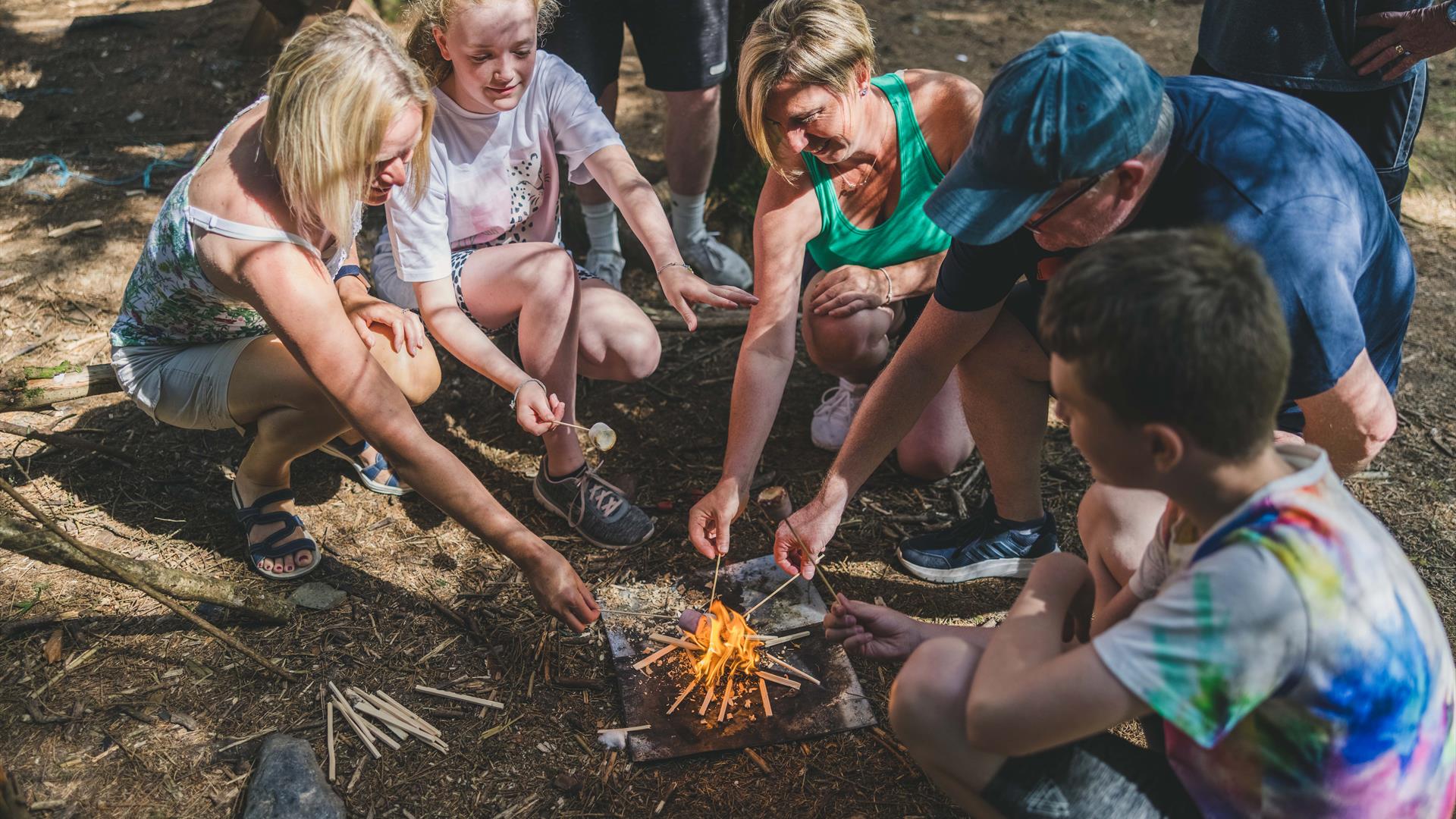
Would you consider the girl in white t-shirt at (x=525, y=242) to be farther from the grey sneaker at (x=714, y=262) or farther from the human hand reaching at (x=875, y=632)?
the grey sneaker at (x=714, y=262)

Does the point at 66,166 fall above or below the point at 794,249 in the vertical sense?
below

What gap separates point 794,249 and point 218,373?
1.83 metres

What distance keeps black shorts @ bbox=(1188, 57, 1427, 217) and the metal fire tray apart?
7.48 ft

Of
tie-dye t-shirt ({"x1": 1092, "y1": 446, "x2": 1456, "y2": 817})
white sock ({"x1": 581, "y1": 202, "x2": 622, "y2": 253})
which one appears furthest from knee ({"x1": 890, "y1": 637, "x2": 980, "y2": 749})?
white sock ({"x1": 581, "y1": 202, "x2": 622, "y2": 253})

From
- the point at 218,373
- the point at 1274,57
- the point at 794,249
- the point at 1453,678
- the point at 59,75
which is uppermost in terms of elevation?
the point at 1274,57

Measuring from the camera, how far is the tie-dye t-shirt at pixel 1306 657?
152 centimetres

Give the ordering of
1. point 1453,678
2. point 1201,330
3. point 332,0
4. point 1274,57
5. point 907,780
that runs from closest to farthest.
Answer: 1. point 1201,330
2. point 1453,678
3. point 907,780
4. point 1274,57
5. point 332,0

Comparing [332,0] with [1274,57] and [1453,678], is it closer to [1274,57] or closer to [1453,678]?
[1274,57]

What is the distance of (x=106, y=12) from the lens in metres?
7.38

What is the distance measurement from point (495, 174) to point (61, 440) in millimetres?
1734

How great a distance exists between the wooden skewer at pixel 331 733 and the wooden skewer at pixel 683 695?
34.3 inches

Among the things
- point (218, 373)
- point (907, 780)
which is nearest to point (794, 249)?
point (907, 780)

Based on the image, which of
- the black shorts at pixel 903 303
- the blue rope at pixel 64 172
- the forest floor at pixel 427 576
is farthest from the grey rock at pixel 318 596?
the blue rope at pixel 64 172

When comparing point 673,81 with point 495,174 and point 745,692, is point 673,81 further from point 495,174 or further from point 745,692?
point 745,692
